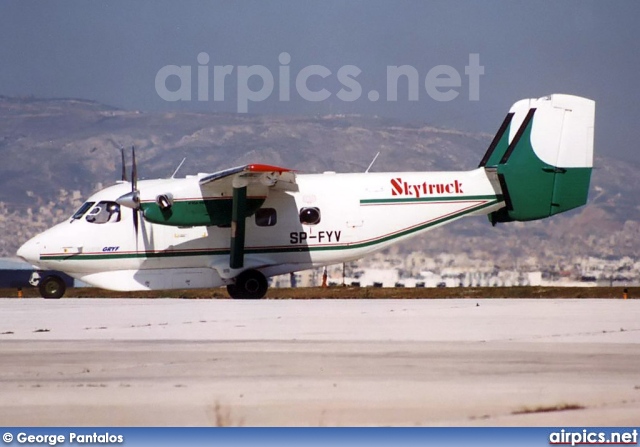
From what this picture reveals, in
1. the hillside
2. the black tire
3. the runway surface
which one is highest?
the hillside

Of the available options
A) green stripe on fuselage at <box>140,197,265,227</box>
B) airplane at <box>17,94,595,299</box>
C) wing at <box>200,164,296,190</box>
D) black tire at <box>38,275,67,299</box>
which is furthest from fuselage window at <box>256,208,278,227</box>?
black tire at <box>38,275,67,299</box>

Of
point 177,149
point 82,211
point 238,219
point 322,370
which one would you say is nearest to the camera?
point 322,370

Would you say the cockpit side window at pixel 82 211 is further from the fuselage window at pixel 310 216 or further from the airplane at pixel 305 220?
the fuselage window at pixel 310 216

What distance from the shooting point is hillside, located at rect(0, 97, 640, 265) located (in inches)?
2203

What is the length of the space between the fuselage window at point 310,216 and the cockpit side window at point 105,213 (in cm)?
448

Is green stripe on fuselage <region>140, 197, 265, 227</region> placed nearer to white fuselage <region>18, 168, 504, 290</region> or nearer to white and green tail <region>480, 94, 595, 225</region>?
white fuselage <region>18, 168, 504, 290</region>

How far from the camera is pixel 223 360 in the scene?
10273 mm

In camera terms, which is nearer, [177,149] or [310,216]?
[310,216]

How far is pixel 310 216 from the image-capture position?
2398cm

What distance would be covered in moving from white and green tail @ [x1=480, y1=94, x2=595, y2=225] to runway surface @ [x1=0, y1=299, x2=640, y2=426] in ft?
27.2

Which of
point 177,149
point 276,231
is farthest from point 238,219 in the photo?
point 177,149

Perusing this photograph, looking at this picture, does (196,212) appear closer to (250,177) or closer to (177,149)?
(250,177)

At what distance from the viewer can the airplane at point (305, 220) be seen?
78.3ft

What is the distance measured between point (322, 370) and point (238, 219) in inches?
532
